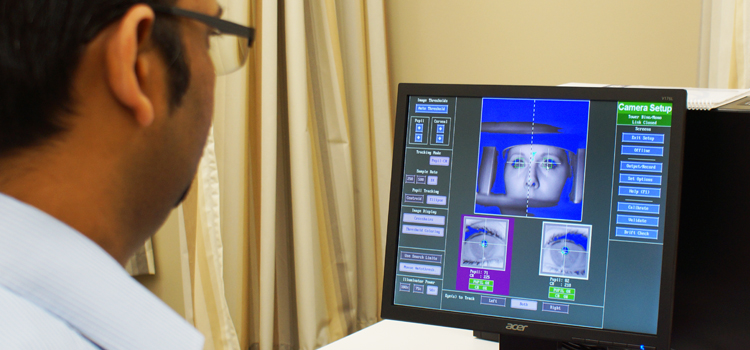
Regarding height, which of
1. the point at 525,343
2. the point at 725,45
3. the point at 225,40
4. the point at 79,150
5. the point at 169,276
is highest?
the point at 725,45

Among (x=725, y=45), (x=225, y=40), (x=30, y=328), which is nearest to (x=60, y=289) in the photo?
(x=30, y=328)

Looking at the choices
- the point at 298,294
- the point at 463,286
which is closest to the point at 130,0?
the point at 463,286

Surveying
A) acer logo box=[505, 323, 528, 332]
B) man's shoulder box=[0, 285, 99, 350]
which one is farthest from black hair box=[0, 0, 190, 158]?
acer logo box=[505, 323, 528, 332]

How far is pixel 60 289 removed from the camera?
1.28 ft

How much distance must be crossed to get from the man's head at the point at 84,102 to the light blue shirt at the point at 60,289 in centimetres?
2

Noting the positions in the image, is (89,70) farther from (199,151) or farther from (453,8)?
(453,8)

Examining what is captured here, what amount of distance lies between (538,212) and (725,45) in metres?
1.10

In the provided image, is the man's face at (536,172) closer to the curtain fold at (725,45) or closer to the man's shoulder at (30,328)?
the man's shoulder at (30,328)

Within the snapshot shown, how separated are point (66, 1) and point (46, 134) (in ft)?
0.33

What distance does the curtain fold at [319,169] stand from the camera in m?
1.68

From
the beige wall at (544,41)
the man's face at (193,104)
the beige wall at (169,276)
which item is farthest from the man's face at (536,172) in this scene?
the beige wall at (169,276)

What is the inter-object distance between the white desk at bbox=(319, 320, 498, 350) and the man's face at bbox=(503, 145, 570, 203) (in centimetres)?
33

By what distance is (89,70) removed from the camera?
406 mm

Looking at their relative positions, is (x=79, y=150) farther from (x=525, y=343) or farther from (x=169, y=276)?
(x=169, y=276)
